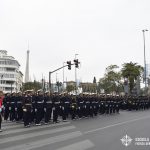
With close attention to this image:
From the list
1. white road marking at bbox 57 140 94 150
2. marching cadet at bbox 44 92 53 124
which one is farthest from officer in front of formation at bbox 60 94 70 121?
white road marking at bbox 57 140 94 150

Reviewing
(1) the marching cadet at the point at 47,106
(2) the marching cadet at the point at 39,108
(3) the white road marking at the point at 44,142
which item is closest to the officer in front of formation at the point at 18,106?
(1) the marching cadet at the point at 47,106

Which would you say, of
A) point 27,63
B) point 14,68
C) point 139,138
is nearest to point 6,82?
point 14,68

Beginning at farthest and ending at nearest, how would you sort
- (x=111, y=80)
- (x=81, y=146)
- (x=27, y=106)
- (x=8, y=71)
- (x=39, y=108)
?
(x=8, y=71) < (x=111, y=80) < (x=39, y=108) < (x=27, y=106) < (x=81, y=146)

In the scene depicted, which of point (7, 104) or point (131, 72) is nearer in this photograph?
point (7, 104)

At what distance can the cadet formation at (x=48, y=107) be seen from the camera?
18.7 m

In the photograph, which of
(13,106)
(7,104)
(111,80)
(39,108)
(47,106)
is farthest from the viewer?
(111,80)

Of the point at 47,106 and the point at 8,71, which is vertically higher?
the point at 8,71

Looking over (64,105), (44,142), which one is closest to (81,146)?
(44,142)

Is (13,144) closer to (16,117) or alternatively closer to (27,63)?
(16,117)

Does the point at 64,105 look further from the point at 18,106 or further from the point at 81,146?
the point at 81,146

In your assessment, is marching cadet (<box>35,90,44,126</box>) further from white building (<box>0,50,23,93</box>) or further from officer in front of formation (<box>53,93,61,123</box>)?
white building (<box>0,50,23,93</box>)

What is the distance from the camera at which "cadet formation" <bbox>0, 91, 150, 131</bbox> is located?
736 inches

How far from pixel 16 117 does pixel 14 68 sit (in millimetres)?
129865

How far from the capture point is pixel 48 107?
65.3ft
